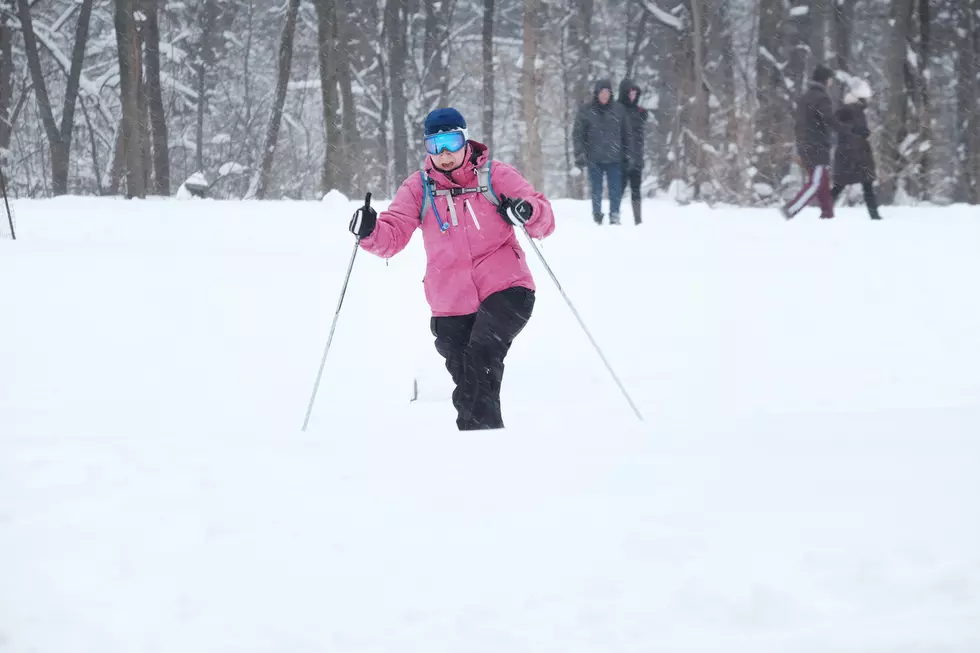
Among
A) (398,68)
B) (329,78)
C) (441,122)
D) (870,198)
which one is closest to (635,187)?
(870,198)

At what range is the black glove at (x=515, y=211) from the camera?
15.9 ft

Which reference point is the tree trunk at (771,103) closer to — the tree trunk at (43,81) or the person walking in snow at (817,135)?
the person walking in snow at (817,135)

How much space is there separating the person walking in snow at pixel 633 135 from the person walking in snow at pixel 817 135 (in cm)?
191

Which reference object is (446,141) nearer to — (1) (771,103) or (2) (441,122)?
(2) (441,122)

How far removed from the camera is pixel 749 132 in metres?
25.6

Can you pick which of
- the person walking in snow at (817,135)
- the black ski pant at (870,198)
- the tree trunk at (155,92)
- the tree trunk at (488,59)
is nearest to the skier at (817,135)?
the person walking in snow at (817,135)

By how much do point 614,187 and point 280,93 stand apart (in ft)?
42.6

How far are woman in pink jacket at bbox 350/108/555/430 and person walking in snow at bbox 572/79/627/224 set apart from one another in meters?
7.94

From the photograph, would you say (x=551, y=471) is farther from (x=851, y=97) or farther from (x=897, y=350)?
(x=851, y=97)

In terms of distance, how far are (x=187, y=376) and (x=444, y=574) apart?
5142 millimetres

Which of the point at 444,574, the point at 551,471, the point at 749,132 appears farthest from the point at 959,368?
the point at 749,132

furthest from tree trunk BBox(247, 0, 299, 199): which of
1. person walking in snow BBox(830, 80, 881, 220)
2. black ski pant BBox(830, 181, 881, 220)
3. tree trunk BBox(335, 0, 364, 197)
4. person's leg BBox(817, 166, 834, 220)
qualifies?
black ski pant BBox(830, 181, 881, 220)

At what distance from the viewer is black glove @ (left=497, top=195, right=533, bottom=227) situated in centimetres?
484

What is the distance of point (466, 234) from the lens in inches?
202
